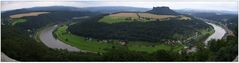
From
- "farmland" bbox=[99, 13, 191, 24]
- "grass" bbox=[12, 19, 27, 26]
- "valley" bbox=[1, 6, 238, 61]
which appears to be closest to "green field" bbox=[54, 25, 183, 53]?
"valley" bbox=[1, 6, 238, 61]

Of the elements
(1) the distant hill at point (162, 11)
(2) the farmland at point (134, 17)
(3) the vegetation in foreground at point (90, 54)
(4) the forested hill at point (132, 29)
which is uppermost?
(1) the distant hill at point (162, 11)

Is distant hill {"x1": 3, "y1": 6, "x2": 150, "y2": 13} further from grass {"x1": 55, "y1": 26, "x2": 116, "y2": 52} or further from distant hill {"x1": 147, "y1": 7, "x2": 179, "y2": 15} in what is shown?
grass {"x1": 55, "y1": 26, "x2": 116, "y2": 52}

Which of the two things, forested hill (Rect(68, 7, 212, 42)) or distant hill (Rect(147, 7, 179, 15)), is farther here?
forested hill (Rect(68, 7, 212, 42))

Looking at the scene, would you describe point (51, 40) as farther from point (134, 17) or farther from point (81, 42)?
point (134, 17)

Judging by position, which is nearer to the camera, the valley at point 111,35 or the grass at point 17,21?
the valley at point 111,35

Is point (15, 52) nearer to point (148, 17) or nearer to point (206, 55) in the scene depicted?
point (148, 17)

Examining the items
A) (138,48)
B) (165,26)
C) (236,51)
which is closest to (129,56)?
(138,48)

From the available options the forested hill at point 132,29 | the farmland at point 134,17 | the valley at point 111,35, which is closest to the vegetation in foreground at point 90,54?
the valley at point 111,35

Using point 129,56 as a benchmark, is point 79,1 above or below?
above

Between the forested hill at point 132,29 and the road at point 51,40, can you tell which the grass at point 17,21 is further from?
the forested hill at point 132,29
